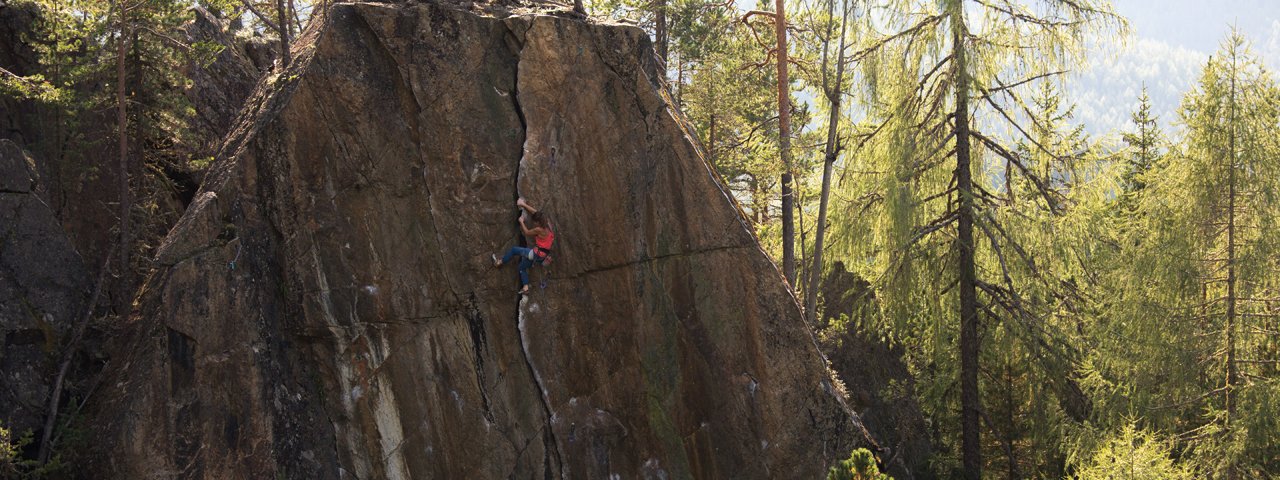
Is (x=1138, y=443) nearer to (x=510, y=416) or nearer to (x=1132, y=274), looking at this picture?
(x=1132, y=274)

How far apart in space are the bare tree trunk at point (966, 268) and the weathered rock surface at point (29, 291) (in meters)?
14.2

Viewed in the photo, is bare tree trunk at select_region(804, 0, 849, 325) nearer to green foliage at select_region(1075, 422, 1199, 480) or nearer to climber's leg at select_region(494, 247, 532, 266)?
green foliage at select_region(1075, 422, 1199, 480)

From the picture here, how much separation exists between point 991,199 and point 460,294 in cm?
913

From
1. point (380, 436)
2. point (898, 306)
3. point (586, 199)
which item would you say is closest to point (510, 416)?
point (380, 436)

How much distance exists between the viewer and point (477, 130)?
12.4m

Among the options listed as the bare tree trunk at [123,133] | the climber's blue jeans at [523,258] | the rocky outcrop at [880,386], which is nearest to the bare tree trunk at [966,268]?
the rocky outcrop at [880,386]

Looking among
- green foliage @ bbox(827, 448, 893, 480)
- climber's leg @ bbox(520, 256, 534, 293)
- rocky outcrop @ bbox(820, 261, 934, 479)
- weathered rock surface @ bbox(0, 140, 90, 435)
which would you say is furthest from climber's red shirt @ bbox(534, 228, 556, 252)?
weathered rock surface @ bbox(0, 140, 90, 435)

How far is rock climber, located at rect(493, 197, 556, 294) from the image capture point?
12.1m

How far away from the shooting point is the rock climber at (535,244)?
39.8 feet

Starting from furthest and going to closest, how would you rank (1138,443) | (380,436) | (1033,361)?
(1033,361) < (1138,443) < (380,436)

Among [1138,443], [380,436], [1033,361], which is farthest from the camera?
[1033,361]

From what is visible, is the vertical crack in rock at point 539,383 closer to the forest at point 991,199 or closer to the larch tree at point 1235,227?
the forest at point 991,199

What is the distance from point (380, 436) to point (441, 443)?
837 mm

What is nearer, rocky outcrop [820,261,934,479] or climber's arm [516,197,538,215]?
climber's arm [516,197,538,215]
